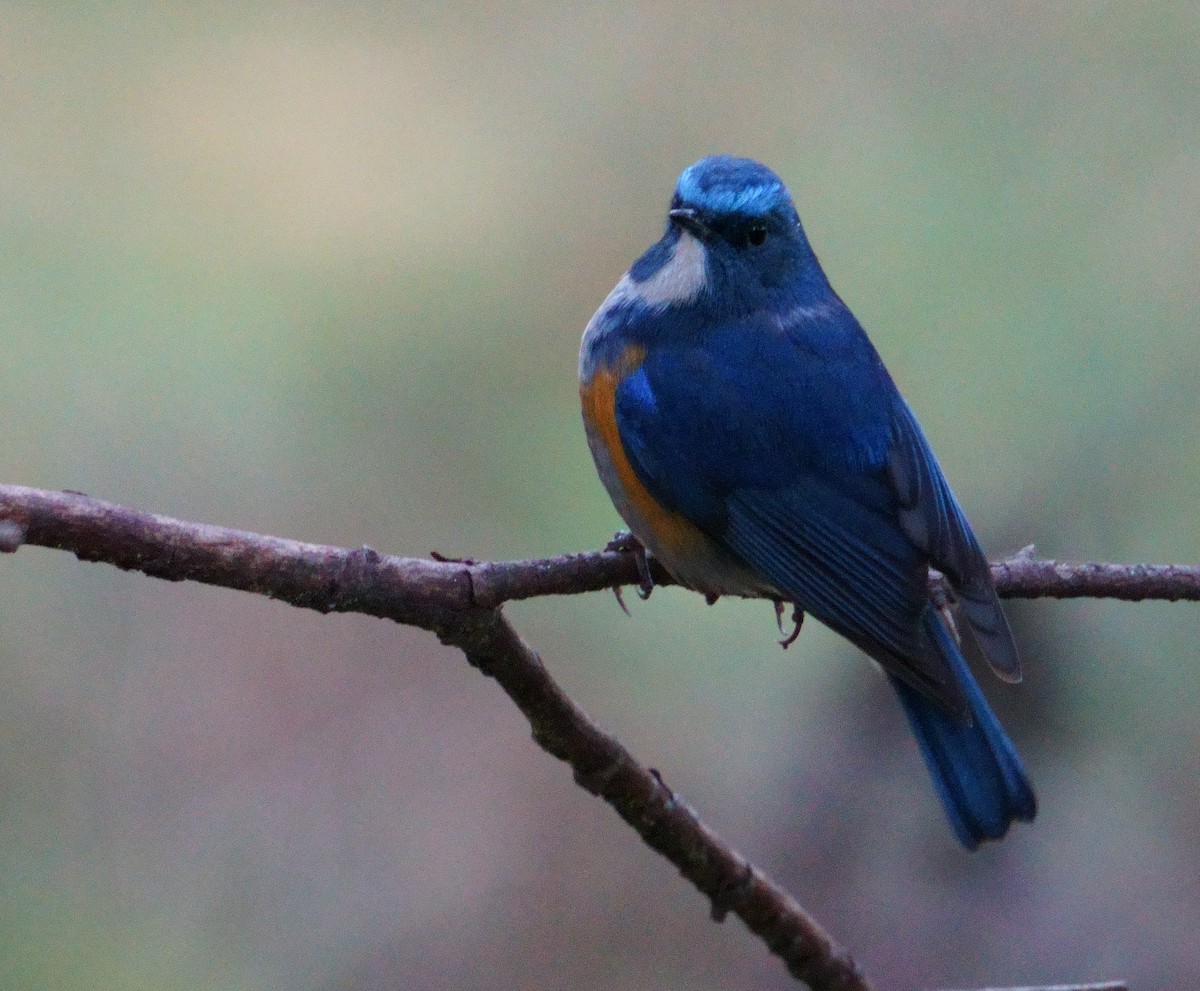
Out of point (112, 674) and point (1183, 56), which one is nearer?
Answer: point (112, 674)

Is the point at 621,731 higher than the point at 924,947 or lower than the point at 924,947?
higher


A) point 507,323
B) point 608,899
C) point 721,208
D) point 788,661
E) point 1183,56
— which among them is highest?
point 1183,56

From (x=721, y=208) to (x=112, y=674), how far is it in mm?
2587

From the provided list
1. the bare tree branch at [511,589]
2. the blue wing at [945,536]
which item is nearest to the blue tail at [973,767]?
the blue wing at [945,536]

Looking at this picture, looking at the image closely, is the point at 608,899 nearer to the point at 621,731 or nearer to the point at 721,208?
the point at 621,731

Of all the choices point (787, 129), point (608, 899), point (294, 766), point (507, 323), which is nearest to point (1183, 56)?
point (787, 129)

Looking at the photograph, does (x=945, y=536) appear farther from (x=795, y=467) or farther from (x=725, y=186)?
(x=725, y=186)

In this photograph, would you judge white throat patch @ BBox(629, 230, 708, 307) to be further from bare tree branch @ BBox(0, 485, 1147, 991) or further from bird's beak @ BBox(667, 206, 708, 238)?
bare tree branch @ BBox(0, 485, 1147, 991)

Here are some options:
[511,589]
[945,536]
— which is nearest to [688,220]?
[945,536]

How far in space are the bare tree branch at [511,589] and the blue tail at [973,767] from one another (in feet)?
1.08

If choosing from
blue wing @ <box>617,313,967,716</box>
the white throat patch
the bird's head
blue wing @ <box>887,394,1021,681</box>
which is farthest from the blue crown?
blue wing @ <box>887,394,1021,681</box>

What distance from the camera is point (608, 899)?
4727 millimetres

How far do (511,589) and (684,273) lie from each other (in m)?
1.20

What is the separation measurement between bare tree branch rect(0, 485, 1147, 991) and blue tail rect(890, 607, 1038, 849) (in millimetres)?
329
